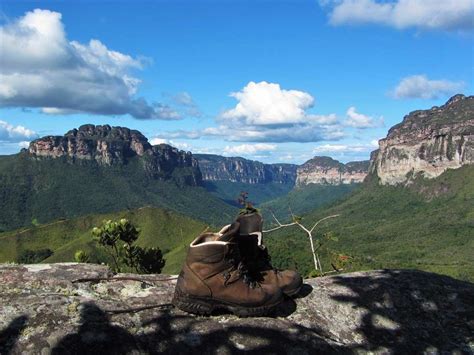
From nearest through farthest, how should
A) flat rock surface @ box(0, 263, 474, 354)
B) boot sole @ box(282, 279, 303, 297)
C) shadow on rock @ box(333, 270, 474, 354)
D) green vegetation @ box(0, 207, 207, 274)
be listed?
1. flat rock surface @ box(0, 263, 474, 354)
2. shadow on rock @ box(333, 270, 474, 354)
3. boot sole @ box(282, 279, 303, 297)
4. green vegetation @ box(0, 207, 207, 274)

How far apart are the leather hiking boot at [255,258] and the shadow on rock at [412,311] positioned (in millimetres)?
619

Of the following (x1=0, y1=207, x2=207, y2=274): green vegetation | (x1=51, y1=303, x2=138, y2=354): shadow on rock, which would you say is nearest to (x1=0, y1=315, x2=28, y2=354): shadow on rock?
(x1=51, y1=303, x2=138, y2=354): shadow on rock

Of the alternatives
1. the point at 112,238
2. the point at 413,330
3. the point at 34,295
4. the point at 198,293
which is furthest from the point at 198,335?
the point at 112,238

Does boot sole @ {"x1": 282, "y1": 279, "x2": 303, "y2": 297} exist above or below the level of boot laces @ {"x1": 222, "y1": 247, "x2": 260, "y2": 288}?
below

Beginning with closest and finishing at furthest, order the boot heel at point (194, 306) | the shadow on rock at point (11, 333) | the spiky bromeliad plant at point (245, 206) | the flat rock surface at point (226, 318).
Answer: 1. the shadow on rock at point (11, 333)
2. the flat rock surface at point (226, 318)
3. the boot heel at point (194, 306)
4. the spiky bromeliad plant at point (245, 206)

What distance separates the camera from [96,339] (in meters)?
4.08

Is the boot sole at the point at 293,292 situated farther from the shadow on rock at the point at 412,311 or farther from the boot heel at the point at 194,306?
the boot heel at the point at 194,306

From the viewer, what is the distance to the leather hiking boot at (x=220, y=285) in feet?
16.0

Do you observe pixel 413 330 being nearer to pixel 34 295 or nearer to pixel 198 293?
pixel 198 293

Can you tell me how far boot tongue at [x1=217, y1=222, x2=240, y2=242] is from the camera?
5023mm

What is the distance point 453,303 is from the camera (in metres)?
5.71

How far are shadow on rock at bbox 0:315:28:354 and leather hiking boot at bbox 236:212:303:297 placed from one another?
7.45 ft

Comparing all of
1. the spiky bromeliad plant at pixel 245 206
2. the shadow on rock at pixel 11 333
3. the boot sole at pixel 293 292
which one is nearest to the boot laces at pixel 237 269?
the boot sole at pixel 293 292

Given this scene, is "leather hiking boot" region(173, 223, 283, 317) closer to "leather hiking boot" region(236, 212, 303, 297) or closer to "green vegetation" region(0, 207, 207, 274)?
"leather hiking boot" region(236, 212, 303, 297)
